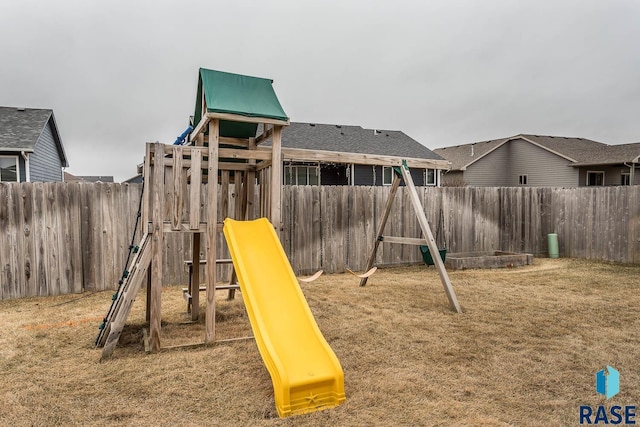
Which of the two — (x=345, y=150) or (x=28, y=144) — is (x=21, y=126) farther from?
(x=345, y=150)

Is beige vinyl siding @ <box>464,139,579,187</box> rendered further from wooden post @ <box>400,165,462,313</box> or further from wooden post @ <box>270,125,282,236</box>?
wooden post @ <box>270,125,282,236</box>

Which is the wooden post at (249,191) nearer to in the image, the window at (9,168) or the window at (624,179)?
the window at (9,168)

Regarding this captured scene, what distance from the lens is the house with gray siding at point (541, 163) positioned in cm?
2402

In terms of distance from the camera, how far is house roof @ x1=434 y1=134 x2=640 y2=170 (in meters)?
23.3

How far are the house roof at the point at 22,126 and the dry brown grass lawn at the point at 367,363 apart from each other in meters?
12.0

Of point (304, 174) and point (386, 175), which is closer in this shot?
point (304, 174)

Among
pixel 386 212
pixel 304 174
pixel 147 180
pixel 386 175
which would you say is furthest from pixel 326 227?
pixel 386 175

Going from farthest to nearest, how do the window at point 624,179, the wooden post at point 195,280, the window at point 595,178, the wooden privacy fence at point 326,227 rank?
the window at point 595,178
the window at point 624,179
the wooden privacy fence at point 326,227
the wooden post at point 195,280

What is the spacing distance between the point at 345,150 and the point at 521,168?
14219 millimetres

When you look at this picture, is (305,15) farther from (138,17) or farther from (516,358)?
(516,358)

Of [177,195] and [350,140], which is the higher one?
[350,140]

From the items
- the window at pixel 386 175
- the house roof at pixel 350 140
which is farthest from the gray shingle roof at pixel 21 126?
the window at pixel 386 175

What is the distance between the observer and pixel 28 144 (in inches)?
637

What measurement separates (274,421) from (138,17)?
40.7 feet
